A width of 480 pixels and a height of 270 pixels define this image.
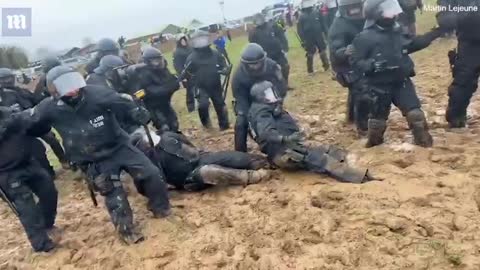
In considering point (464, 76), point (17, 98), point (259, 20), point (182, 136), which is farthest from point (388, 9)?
point (259, 20)

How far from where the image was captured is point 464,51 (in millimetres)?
6121

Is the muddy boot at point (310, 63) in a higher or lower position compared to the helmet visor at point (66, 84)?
higher

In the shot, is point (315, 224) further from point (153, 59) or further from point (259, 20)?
point (259, 20)

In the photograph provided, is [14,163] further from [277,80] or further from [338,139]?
[338,139]

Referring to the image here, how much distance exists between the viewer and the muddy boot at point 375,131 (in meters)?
6.20

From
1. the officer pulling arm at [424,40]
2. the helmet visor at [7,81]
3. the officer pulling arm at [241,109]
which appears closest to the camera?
the officer pulling arm at [424,40]

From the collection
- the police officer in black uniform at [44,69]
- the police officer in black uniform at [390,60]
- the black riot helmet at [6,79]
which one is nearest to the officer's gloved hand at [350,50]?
the police officer in black uniform at [390,60]

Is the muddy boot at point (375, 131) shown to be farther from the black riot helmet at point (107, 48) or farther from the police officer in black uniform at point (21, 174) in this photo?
the black riot helmet at point (107, 48)

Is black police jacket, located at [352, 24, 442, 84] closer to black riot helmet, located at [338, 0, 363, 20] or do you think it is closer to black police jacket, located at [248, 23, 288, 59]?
black riot helmet, located at [338, 0, 363, 20]

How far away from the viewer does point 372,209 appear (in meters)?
4.59

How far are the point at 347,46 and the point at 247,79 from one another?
133 centimetres

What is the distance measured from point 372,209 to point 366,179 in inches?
27.8

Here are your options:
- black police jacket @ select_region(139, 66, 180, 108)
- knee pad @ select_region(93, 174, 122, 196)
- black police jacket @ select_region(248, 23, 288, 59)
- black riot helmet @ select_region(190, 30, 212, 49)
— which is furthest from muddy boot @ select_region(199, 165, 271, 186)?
black police jacket @ select_region(248, 23, 288, 59)

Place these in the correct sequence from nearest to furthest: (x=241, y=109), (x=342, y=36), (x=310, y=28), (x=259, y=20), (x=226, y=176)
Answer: (x=226, y=176)
(x=241, y=109)
(x=342, y=36)
(x=259, y=20)
(x=310, y=28)
